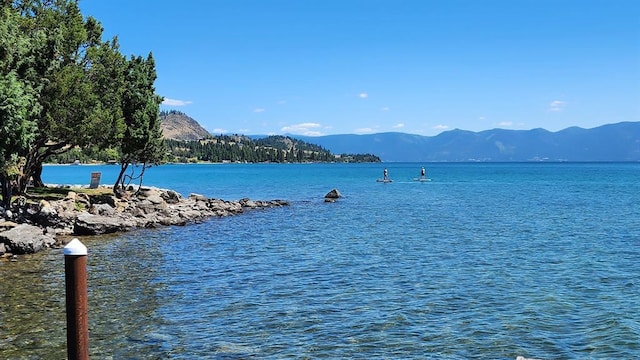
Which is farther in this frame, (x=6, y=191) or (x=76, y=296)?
(x=6, y=191)

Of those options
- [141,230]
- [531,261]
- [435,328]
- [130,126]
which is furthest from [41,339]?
[130,126]

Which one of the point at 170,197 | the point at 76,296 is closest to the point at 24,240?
the point at 76,296

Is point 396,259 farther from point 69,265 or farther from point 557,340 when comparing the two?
point 69,265

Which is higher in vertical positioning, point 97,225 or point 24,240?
point 24,240

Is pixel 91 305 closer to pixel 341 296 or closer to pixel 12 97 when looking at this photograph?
pixel 341 296

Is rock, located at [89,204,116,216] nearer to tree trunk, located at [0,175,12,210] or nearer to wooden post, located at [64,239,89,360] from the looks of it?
tree trunk, located at [0,175,12,210]

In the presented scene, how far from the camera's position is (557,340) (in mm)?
16172

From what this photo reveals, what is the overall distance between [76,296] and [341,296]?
13534 millimetres

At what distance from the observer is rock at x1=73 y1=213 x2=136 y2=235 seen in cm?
3847

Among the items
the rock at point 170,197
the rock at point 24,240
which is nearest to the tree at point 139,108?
the rock at point 170,197

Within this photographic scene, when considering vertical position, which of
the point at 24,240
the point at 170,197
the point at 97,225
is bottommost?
Result: the point at 97,225

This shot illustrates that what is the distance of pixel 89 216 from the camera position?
40031 millimetres

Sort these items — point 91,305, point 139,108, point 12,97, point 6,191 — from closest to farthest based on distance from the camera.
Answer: point 91,305 → point 12,97 → point 6,191 → point 139,108

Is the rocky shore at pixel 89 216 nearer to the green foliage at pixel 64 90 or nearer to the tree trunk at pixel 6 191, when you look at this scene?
the tree trunk at pixel 6 191
